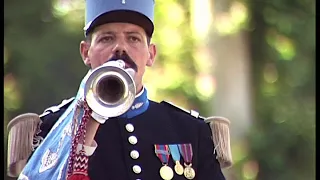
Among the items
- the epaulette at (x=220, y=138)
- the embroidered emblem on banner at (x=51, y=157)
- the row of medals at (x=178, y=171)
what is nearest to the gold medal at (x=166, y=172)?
the row of medals at (x=178, y=171)

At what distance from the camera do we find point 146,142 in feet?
4.27

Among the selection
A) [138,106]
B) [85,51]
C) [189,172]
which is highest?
[85,51]

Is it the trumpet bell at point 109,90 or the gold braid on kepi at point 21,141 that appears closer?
the trumpet bell at point 109,90

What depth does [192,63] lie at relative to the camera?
69.4 inches

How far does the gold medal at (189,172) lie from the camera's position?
1.28 meters

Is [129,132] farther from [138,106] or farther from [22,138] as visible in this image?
[22,138]

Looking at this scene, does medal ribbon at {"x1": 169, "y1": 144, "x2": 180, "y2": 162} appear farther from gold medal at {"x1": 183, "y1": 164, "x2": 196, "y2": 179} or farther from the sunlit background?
the sunlit background

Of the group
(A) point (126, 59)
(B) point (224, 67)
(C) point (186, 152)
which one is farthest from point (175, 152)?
(B) point (224, 67)

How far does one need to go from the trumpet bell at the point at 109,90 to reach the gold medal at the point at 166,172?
21 cm

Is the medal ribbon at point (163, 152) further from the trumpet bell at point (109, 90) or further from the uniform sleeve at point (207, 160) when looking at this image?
the trumpet bell at point (109, 90)

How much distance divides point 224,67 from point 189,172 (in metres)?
0.61

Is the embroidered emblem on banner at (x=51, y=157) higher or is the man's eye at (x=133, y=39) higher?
the man's eye at (x=133, y=39)

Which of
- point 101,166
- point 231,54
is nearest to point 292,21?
point 231,54

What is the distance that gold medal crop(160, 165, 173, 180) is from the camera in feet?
4.19
